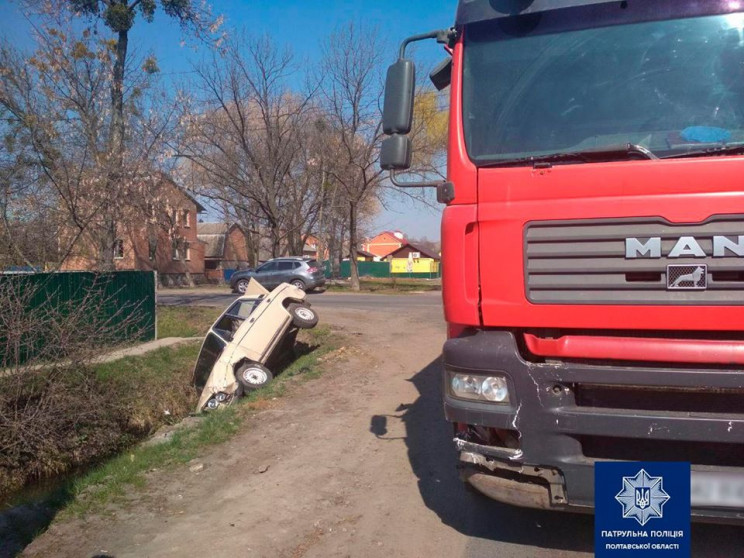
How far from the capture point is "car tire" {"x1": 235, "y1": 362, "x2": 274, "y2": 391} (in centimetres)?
954

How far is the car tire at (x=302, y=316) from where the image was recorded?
36.2 ft

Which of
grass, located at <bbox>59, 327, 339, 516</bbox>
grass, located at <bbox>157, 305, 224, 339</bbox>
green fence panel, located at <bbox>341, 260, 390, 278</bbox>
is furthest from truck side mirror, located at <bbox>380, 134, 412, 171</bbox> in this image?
green fence panel, located at <bbox>341, 260, 390, 278</bbox>

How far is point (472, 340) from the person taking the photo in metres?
3.65

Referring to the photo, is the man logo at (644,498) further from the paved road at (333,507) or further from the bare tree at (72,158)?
the bare tree at (72,158)

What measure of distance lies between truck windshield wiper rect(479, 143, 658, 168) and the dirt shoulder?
2464 mm

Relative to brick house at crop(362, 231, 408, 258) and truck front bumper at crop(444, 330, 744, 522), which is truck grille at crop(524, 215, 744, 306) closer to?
truck front bumper at crop(444, 330, 744, 522)

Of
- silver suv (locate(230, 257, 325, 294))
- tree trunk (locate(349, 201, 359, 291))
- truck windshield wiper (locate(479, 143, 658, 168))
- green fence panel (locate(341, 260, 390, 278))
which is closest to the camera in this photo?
truck windshield wiper (locate(479, 143, 658, 168))

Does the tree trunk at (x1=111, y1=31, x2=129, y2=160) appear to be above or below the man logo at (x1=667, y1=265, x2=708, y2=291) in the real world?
above

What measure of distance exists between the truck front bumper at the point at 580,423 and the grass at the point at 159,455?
326 centimetres

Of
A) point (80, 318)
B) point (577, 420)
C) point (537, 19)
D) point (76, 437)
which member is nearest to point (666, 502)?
point (577, 420)

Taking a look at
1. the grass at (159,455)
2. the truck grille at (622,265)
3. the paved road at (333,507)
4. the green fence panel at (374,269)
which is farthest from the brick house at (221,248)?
the truck grille at (622,265)

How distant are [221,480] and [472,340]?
3037 mm

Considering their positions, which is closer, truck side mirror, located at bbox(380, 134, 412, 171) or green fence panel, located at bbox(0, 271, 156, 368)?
truck side mirror, located at bbox(380, 134, 412, 171)

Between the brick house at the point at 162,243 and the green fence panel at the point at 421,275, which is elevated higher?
the brick house at the point at 162,243
